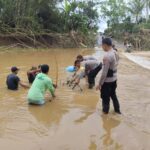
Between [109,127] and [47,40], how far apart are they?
90.3 feet

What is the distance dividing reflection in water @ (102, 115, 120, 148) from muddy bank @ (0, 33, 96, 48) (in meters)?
21.7

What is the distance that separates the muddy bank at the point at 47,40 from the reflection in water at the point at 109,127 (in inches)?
853

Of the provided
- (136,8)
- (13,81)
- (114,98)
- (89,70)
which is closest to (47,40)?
(89,70)

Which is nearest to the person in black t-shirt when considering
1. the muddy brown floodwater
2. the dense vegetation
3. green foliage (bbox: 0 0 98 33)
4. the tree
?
the muddy brown floodwater

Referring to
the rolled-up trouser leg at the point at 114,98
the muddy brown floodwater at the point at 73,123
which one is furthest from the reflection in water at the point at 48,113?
the rolled-up trouser leg at the point at 114,98

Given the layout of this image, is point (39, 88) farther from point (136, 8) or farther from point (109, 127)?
point (136, 8)

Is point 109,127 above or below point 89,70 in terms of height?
below

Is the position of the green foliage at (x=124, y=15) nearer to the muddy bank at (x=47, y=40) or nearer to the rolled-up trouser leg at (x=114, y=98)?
the muddy bank at (x=47, y=40)

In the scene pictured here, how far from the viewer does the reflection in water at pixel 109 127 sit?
19.4 feet

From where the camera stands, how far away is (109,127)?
22.4ft

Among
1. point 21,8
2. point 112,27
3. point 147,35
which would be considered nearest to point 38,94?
point 21,8

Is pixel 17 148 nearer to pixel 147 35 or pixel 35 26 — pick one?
pixel 35 26

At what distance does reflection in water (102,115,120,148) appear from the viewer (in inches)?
233

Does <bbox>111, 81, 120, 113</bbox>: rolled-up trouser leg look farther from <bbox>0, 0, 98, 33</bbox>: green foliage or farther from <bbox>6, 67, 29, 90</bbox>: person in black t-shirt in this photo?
<bbox>0, 0, 98, 33</bbox>: green foliage
